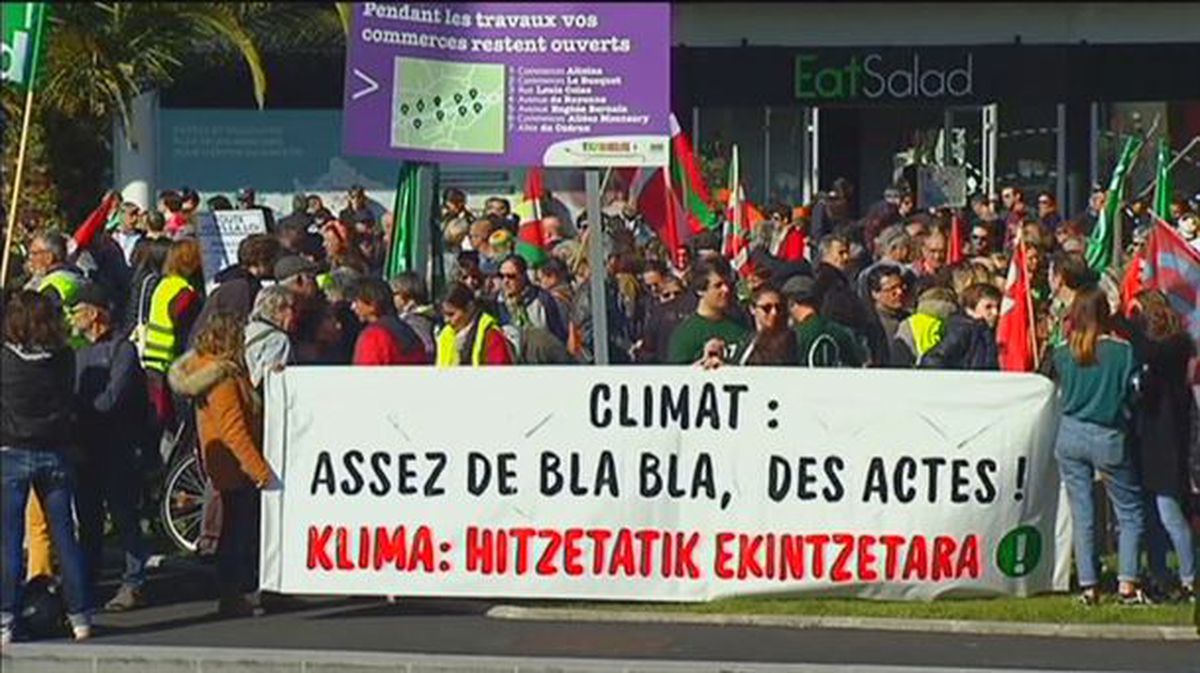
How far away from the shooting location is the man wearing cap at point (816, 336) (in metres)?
14.3

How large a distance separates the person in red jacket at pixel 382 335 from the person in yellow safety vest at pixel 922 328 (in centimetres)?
267

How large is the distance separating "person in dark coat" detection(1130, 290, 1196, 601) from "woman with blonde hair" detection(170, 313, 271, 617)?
4382 mm

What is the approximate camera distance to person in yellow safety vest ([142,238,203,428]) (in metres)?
15.2

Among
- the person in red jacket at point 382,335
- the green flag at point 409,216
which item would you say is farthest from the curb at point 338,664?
the green flag at point 409,216

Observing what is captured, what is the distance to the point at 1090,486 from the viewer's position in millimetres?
13445

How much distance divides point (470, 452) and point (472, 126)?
6.13ft

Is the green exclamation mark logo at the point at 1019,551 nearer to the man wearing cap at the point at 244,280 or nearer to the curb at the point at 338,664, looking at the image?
the curb at the point at 338,664

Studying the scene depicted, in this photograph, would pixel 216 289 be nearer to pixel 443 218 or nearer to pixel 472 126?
pixel 472 126

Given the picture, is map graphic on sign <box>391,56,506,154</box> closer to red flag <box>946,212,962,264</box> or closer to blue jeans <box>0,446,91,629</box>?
blue jeans <box>0,446,91,629</box>

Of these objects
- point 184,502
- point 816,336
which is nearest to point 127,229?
point 184,502

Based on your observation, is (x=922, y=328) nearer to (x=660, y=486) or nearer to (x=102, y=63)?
(x=660, y=486)

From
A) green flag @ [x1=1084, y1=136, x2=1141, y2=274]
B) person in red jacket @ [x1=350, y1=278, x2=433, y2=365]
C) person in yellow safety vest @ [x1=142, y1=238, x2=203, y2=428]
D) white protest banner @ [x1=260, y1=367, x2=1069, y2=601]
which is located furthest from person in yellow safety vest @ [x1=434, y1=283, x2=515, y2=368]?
green flag @ [x1=1084, y1=136, x2=1141, y2=274]

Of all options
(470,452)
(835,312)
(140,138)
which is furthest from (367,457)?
(140,138)

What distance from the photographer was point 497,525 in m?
13.5
